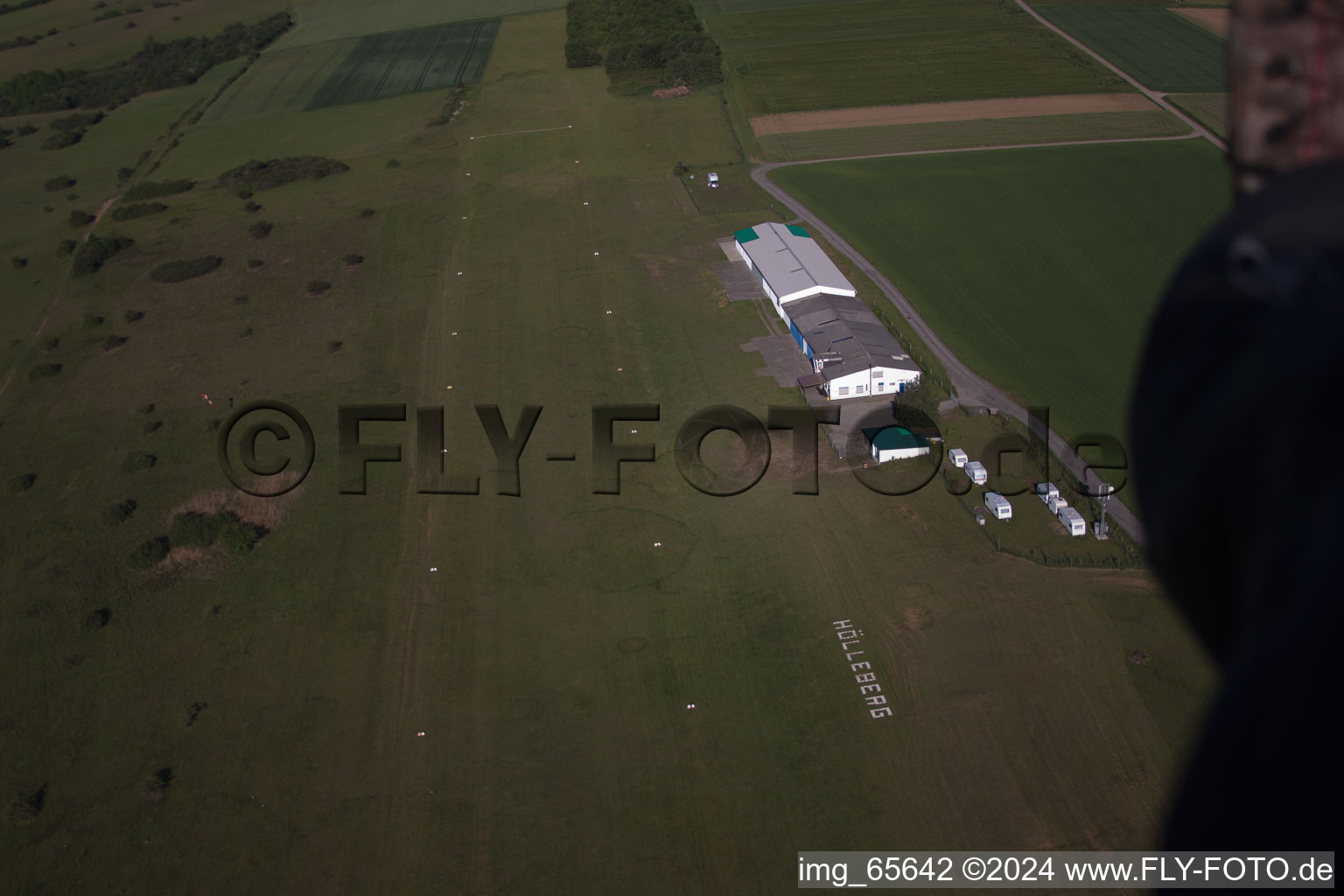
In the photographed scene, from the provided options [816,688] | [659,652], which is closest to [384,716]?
[659,652]

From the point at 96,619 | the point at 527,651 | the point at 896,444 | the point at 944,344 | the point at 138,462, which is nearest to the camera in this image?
the point at 527,651

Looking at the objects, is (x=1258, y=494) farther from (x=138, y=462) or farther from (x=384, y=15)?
(x=384, y=15)

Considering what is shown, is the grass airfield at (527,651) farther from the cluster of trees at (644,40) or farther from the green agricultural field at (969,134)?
the cluster of trees at (644,40)

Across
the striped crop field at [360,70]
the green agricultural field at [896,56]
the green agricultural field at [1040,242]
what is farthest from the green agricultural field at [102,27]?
the green agricultural field at [1040,242]

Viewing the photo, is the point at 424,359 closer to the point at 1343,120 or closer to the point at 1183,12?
the point at 1343,120

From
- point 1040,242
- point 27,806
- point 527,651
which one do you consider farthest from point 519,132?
point 27,806
